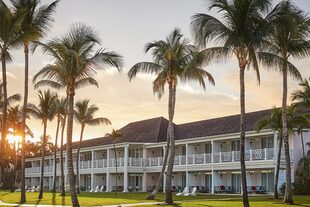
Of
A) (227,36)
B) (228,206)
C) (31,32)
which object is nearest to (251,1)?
(227,36)

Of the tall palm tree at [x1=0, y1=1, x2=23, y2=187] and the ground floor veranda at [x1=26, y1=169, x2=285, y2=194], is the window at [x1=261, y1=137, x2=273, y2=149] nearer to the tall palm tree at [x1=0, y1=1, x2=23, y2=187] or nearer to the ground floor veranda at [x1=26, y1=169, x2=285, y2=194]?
the ground floor veranda at [x1=26, y1=169, x2=285, y2=194]

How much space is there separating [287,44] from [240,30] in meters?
5.51

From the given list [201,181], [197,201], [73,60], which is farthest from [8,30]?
[201,181]

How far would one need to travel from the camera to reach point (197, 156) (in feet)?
165

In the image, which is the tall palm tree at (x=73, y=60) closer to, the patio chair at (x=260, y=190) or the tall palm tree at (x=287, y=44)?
the tall palm tree at (x=287, y=44)

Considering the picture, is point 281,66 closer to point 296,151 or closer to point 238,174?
point 296,151

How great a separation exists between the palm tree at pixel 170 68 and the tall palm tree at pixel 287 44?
4549 millimetres

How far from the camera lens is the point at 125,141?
5916 cm

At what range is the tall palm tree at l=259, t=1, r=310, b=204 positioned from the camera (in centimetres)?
2581

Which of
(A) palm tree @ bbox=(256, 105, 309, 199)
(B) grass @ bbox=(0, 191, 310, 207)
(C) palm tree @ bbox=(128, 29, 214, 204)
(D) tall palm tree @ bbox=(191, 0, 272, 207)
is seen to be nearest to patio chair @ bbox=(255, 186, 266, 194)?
(B) grass @ bbox=(0, 191, 310, 207)

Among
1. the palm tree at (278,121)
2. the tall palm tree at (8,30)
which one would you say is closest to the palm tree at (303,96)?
the palm tree at (278,121)

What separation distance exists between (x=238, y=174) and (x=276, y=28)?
24648 millimetres

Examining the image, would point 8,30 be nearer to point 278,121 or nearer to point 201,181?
point 278,121

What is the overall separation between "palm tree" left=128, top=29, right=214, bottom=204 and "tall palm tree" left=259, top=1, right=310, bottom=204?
179 inches
